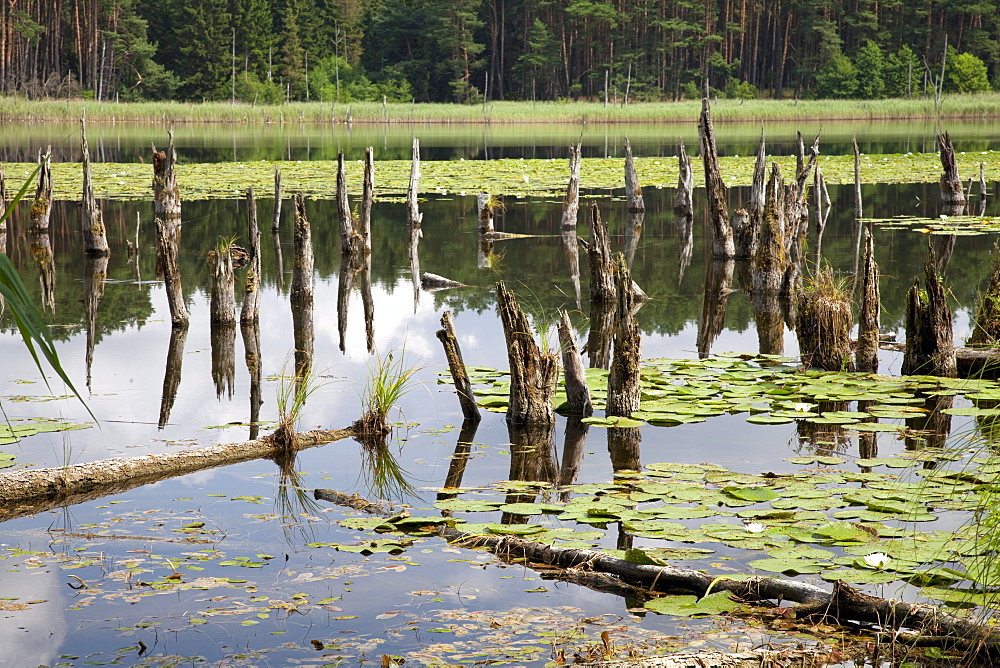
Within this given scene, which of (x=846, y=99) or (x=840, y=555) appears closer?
(x=840, y=555)

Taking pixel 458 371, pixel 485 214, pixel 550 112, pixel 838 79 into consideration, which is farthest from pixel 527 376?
pixel 838 79

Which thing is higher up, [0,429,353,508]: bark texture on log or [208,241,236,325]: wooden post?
[208,241,236,325]: wooden post

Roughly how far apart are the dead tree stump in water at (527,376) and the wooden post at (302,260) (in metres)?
6.13

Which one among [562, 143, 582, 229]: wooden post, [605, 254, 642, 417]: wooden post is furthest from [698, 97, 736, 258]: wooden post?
[605, 254, 642, 417]: wooden post

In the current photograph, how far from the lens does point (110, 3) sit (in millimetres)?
65062

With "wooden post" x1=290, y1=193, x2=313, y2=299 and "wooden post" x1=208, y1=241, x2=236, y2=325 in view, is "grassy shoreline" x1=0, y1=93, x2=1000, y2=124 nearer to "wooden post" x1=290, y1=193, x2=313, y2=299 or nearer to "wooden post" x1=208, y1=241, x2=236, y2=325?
"wooden post" x1=290, y1=193, x2=313, y2=299

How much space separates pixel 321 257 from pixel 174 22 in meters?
58.9

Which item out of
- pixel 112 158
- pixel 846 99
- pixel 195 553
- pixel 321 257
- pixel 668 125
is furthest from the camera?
pixel 846 99

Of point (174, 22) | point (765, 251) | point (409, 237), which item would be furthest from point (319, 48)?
point (765, 251)

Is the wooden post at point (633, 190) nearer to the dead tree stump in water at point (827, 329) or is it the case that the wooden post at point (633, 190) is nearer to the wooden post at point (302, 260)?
the wooden post at point (302, 260)

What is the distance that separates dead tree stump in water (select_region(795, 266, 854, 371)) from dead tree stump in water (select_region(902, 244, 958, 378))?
0.54 metres

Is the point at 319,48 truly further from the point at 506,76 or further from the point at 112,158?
the point at 112,158

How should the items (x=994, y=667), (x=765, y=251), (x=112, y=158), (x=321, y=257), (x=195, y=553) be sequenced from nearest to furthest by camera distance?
(x=994, y=667)
(x=195, y=553)
(x=765, y=251)
(x=321, y=257)
(x=112, y=158)

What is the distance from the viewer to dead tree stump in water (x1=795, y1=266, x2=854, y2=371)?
8992 mm
